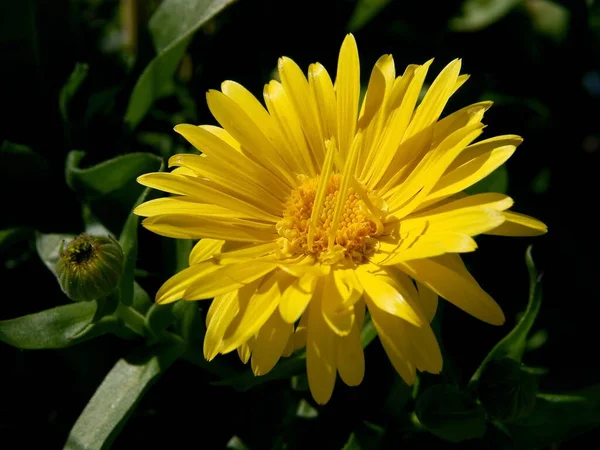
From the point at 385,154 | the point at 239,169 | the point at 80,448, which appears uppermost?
the point at 385,154

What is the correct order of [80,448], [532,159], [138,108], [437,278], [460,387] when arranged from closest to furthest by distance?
[437,278] < [80,448] < [460,387] < [138,108] < [532,159]

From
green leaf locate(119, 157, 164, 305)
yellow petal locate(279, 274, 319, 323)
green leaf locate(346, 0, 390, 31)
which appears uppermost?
green leaf locate(346, 0, 390, 31)

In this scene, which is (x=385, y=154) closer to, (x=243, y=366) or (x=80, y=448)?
(x=243, y=366)

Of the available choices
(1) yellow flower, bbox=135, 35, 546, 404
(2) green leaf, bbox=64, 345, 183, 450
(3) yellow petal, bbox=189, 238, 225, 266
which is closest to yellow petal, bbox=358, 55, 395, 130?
(1) yellow flower, bbox=135, 35, 546, 404

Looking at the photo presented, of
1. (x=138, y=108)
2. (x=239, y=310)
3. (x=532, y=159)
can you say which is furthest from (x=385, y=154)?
(x=532, y=159)

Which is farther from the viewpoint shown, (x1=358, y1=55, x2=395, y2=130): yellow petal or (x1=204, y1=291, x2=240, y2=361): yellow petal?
(x1=358, y1=55, x2=395, y2=130): yellow petal

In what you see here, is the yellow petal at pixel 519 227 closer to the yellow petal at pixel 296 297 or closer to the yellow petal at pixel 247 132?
the yellow petal at pixel 296 297

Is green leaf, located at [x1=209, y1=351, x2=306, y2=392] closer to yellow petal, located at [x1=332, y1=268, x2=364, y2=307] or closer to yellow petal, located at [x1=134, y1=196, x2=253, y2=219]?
yellow petal, located at [x1=332, y1=268, x2=364, y2=307]

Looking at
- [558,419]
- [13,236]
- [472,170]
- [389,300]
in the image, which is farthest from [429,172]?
[13,236]
